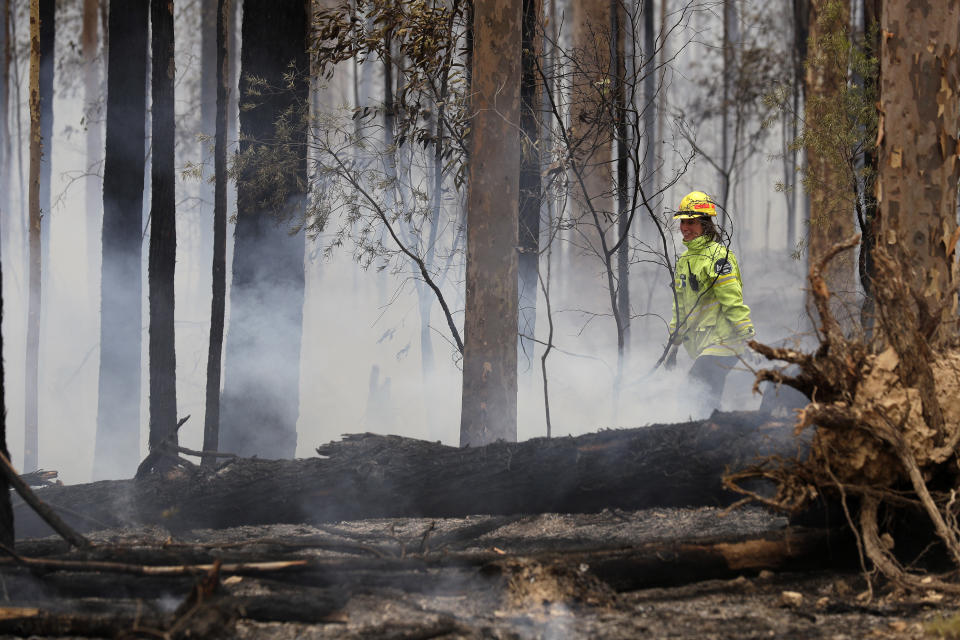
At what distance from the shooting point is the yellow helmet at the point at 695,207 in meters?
7.01

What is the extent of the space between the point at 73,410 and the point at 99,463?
764 cm

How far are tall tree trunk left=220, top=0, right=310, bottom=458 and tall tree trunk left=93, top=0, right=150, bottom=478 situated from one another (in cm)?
188

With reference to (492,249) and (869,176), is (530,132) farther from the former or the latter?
(869,176)

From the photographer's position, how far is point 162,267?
8.59 m

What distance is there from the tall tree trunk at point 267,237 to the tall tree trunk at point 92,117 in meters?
13.1

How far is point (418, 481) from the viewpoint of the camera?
5.35 m

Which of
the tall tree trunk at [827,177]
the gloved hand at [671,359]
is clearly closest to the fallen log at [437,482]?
the gloved hand at [671,359]

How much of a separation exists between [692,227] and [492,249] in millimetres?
1611

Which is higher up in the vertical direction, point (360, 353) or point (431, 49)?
point (431, 49)

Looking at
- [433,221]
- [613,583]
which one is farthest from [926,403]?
[433,221]

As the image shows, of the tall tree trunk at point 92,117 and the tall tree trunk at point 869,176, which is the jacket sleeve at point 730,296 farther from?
the tall tree trunk at point 92,117

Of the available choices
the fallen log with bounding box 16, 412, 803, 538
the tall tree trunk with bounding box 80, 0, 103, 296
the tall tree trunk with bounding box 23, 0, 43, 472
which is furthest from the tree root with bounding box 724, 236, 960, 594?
the tall tree trunk with bounding box 80, 0, 103, 296

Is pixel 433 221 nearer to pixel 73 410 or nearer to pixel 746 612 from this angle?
pixel 746 612

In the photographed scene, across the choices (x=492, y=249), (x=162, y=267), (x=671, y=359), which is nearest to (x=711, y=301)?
(x=671, y=359)
